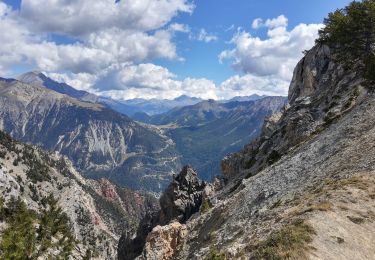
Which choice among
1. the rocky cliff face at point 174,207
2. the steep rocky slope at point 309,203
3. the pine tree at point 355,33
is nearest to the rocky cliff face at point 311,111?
the steep rocky slope at point 309,203

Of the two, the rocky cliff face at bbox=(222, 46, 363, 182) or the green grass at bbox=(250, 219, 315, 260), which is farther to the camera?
the rocky cliff face at bbox=(222, 46, 363, 182)

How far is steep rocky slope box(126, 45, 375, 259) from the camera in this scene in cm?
2631

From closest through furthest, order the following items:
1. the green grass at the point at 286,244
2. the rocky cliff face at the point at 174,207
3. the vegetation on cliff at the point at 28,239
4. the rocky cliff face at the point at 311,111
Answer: the green grass at the point at 286,244, the rocky cliff face at the point at 311,111, the vegetation on cliff at the point at 28,239, the rocky cliff face at the point at 174,207

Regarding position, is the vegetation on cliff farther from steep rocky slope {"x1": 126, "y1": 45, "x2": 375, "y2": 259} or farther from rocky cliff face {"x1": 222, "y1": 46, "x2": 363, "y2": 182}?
rocky cliff face {"x1": 222, "y1": 46, "x2": 363, "y2": 182}

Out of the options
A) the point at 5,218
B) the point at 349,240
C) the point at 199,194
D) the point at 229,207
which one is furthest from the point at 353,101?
the point at 5,218

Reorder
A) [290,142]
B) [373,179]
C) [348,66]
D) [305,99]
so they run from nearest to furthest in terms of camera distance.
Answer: [373,179] → [290,142] → [348,66] → [305,99]

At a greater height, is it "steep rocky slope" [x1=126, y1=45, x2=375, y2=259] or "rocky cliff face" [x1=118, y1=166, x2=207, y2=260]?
"steep rocky slope" [x1=126, y1=45, x2=375, y2=259]

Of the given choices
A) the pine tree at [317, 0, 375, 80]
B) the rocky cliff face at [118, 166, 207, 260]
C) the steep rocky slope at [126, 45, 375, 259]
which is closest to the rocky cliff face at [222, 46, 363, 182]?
the steep rocky slope at [126, 45, 375, 259]

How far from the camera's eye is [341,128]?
53.1 metres

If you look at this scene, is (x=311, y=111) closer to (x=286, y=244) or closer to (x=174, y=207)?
(x=174, y=207)

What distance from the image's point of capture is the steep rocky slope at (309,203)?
2631 centimetres

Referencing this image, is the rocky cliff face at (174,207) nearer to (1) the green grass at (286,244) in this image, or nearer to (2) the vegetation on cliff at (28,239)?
(2) the vegetation on cliff at (28,239)

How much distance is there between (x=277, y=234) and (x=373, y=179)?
1346 centimetres

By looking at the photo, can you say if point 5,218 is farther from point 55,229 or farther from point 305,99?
point 305,99
